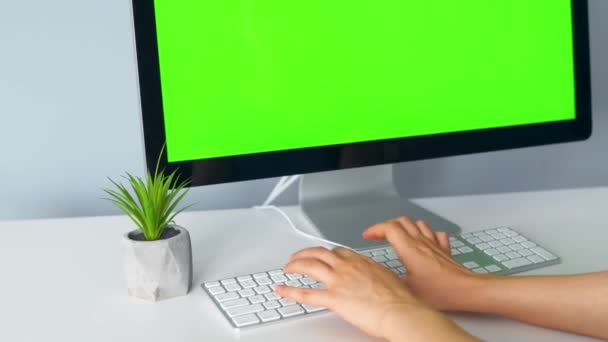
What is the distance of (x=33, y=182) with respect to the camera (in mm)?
1042

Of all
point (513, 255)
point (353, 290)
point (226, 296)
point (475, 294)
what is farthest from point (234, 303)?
point (513, 255)

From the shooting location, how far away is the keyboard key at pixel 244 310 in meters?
0.64

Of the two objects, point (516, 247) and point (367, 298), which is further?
point (516, 247)

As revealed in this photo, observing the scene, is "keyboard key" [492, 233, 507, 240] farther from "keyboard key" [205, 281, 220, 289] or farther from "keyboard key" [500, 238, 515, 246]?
"keyboard key" [205, 281, 220, 289]

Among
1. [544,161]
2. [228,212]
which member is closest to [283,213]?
[228,212]

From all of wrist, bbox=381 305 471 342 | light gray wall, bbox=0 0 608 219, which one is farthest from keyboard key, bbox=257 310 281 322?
light gray wall, bbox=0 0 608 219

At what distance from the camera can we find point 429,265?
70cm

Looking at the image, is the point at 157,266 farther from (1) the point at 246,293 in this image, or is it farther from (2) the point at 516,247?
(2) the point at 516,247

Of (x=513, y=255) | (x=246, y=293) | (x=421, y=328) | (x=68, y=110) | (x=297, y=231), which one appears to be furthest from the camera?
(x=68, y=110)

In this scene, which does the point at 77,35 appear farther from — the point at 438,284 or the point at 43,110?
the point at 438,284

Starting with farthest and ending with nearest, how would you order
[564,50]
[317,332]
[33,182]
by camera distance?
[33,182] < [564,50] < [317,332]

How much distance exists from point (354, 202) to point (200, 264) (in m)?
0.26

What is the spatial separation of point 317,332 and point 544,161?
2.52 ft

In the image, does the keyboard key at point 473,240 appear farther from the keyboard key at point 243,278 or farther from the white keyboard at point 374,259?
the keyboard key at point 243,278
